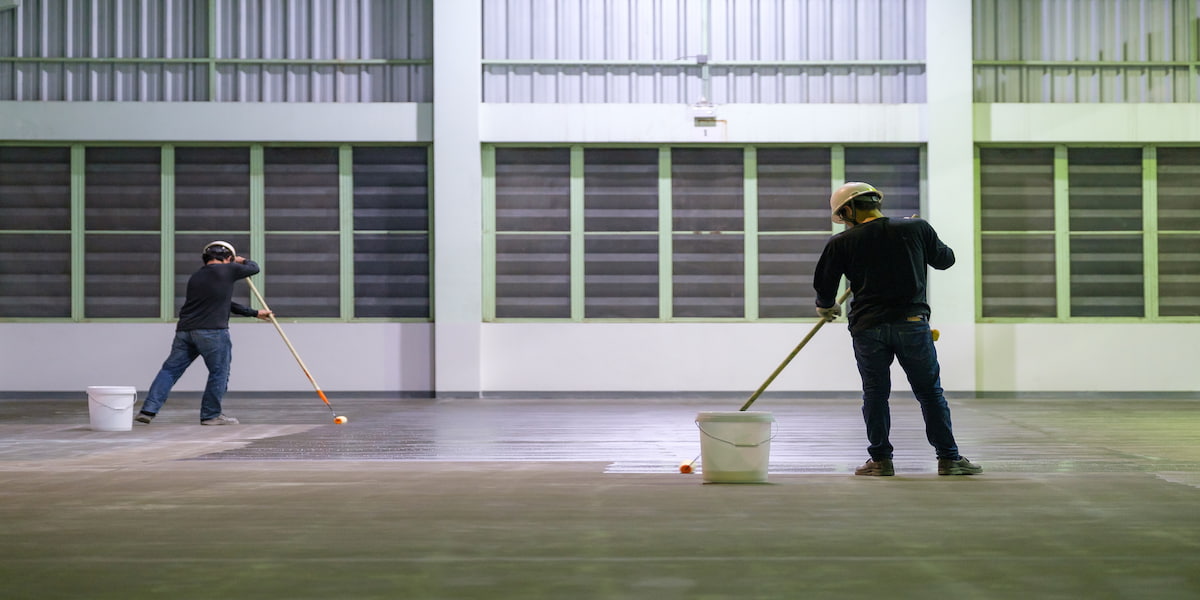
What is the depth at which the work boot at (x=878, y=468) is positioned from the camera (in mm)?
6086

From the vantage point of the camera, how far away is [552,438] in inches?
340

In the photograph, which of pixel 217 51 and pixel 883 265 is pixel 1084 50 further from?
pixel 217 51

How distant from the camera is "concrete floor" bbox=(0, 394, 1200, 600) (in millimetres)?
3570

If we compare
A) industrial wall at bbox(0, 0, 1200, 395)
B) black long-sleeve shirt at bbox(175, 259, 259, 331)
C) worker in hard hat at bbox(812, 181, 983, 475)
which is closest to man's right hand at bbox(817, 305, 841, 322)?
worker in hard hat at bbox(812, 181, 983, 475)

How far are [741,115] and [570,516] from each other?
9.37m

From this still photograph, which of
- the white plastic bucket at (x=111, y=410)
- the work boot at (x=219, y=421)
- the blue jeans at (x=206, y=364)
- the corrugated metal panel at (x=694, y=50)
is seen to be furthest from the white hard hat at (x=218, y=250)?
the corrugated metal panel at (x=694, y=50)

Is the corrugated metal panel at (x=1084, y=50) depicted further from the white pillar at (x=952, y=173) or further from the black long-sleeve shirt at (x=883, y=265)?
the black long-sleeve shirt at (x=883, y=265)

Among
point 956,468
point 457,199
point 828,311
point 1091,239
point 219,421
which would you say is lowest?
point 219,421

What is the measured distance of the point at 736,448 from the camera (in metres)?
5.80

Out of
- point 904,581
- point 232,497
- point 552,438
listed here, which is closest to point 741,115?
point 552,438

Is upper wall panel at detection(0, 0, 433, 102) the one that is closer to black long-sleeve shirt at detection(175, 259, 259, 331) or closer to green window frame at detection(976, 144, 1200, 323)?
black long-sleeve shirt at detection(175, 259, 259, 331)

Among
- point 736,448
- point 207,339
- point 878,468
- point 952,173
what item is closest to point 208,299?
point 207,339

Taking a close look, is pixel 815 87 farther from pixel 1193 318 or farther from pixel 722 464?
pixel 722 464

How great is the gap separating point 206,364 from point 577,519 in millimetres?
6050
